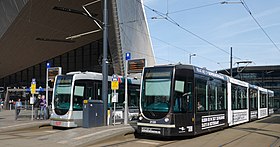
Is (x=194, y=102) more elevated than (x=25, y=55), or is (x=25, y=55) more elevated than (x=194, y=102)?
(x=25, y=55)

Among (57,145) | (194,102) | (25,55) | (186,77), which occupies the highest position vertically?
(25,55)

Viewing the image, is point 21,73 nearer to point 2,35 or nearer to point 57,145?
point 2,35

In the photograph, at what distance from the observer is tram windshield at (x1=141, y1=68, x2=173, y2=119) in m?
12.9

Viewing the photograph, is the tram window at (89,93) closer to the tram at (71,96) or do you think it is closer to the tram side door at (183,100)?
the tram at (71,96)

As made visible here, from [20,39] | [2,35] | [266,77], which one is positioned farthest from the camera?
[266,77]

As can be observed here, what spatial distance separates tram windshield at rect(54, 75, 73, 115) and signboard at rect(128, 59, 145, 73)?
348cm

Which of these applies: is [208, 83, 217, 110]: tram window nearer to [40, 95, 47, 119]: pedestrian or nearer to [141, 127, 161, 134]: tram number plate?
[141, 127, 161, 134]: tram number plate

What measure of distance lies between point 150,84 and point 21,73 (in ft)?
182

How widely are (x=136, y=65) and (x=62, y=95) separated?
170 inches

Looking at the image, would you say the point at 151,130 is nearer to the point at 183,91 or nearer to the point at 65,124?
the point at 183,91

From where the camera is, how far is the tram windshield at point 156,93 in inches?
507

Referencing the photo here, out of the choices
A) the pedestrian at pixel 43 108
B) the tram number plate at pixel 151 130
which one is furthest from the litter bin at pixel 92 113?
the pedestrian at pixel 43 108

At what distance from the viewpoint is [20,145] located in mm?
11234

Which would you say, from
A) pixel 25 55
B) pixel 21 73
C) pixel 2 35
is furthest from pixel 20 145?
pixel 21 73
